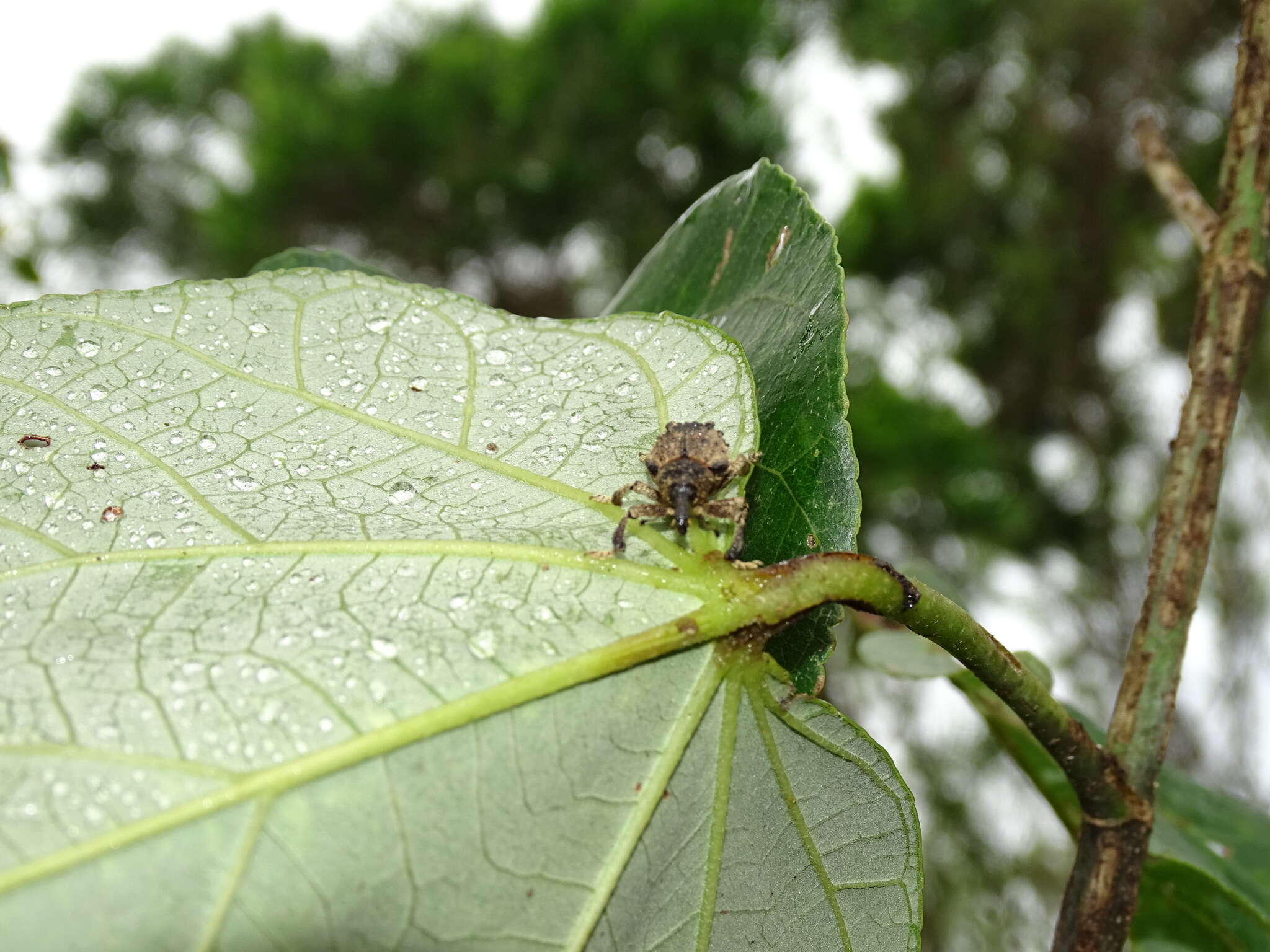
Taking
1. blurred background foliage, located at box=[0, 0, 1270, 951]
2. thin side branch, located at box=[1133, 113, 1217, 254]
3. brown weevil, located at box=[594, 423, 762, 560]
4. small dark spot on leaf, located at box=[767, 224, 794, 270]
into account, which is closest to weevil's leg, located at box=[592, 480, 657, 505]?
brown weevil, located at box=[594, 423, 762, 560]

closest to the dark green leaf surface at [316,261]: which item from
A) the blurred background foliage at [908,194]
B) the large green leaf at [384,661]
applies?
the large green leaf at [384,661]

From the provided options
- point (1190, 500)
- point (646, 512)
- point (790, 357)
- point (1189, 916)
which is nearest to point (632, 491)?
point (646, 512)

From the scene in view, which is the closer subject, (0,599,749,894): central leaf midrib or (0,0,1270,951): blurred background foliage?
(0,599,749,894): central leaf midrib

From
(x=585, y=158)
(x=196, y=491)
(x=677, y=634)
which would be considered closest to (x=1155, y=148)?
(x=677, y=634)

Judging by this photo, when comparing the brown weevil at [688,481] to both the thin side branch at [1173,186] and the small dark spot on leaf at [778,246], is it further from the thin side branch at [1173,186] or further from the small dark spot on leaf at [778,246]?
the thin side branch at [1173,186]

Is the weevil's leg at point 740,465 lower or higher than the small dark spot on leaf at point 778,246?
lower

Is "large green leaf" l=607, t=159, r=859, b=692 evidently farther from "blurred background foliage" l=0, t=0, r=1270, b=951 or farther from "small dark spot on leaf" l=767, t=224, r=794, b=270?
"blurred background foliage" l=0, t=0, r=1270, b=951

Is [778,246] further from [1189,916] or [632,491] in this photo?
[1189,916]
